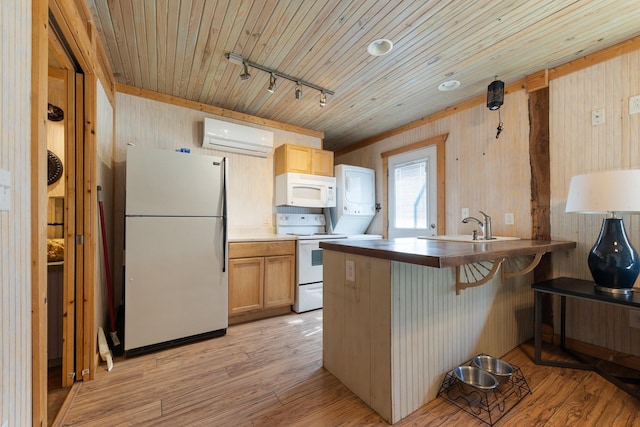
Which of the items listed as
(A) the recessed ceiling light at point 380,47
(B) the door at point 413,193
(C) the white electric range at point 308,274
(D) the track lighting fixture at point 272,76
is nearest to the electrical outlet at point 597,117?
(B) the door at point 413,193

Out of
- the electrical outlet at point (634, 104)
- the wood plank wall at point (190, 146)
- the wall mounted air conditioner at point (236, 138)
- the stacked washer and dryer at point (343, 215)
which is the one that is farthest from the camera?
the stacked washer and dryer at point (343, 215)

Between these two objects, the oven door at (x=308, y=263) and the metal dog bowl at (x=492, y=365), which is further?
the oven door at (x=308, y=263)

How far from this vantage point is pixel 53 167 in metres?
2.12

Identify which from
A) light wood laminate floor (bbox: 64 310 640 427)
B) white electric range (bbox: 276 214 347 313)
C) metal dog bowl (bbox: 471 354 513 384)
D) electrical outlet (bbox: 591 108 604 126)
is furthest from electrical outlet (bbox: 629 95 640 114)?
white electric range (bbox: 276 214 347 313)

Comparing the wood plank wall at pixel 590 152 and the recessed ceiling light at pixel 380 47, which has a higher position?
the recessed ceiling light at pixel 380 47

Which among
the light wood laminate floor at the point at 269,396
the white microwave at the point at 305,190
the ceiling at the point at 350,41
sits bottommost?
the light wood laminate floor at the point at 269,396

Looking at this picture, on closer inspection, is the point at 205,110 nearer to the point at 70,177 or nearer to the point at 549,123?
the point at 70,177

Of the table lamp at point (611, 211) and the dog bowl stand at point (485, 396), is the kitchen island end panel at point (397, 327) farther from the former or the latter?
the table lamp at point (611, 211)

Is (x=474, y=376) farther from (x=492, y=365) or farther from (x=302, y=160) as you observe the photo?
(x=302, y=160)

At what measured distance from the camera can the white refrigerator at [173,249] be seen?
2.15 m

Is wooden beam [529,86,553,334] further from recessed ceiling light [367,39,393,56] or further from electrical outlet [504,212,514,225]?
recessed ceiling light [367,39,393,56]

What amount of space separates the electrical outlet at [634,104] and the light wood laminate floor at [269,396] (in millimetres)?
1865

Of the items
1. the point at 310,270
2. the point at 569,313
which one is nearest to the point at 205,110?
the point at 310,270

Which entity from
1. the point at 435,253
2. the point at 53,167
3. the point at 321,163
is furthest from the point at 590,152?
the point at 53,167
